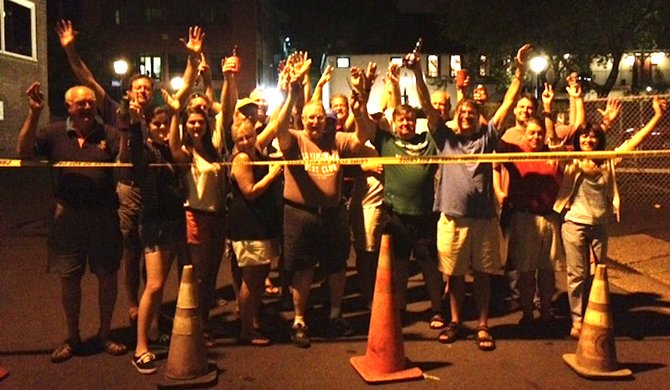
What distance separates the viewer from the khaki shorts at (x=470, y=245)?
578 centimetres

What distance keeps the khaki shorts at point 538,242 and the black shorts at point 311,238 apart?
1530 mm

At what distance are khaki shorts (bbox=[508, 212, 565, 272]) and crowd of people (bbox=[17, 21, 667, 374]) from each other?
0.01 meters

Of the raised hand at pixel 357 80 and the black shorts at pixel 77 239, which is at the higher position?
the raised hand at pixel 357 80

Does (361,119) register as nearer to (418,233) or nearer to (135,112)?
(418,233)

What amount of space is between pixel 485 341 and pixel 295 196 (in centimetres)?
190

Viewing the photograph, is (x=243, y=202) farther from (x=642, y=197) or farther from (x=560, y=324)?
(x=642, y=197)

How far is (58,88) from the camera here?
37.7 metres

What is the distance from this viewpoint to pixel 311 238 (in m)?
5.74

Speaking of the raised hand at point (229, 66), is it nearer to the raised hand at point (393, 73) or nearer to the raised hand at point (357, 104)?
the raised hand at point (357, 104)

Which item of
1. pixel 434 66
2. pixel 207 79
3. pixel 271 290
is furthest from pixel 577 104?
pixel 434 66

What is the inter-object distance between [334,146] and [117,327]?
248 centimetres

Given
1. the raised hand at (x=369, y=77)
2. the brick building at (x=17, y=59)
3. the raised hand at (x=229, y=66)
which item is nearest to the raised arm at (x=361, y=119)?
the raised hand at (x=369, y=77)

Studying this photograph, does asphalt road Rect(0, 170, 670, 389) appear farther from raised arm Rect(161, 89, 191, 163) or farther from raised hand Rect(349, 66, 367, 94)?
raised hand Rect(349, 66, 367, 94)

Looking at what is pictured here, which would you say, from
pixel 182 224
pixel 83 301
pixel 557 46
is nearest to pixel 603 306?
pixel 182 224
